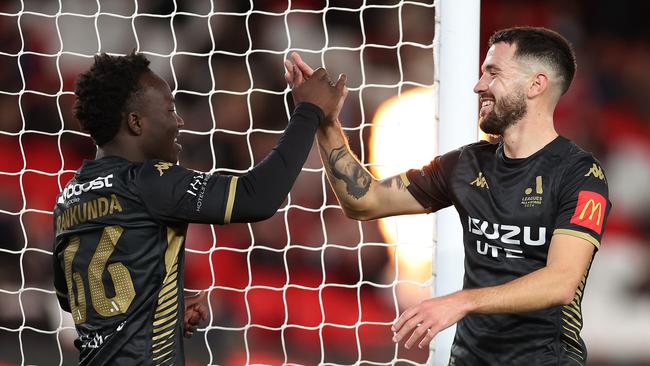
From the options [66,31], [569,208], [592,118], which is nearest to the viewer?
[569,208]

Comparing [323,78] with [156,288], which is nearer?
[156,288]

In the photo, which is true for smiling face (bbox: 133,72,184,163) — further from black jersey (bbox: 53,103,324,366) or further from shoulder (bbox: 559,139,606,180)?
shoulder (bbox: 559,139,606,180)

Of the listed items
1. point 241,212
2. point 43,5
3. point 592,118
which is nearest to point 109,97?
point 241,212

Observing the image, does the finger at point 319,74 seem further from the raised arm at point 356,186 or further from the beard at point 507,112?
the beard at point 507,112

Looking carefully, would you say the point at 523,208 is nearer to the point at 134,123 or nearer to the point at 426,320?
the point at 426,320

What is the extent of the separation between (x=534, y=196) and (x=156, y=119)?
91 cm

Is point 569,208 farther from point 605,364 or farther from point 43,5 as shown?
point 43,5

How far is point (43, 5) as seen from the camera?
18.9 ft

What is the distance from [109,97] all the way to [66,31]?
11.5ft

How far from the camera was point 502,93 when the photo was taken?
246 cm

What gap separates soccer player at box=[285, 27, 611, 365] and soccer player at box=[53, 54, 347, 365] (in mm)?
434

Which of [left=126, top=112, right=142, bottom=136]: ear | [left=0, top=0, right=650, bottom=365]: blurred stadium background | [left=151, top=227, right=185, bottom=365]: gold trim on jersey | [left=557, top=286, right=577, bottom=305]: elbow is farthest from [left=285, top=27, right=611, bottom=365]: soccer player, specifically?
[left=0, top=0, right=650, bottom=365]: blurred stadium background

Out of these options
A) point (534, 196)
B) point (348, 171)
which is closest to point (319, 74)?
point (348, 171)

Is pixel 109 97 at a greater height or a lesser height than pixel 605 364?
greater
